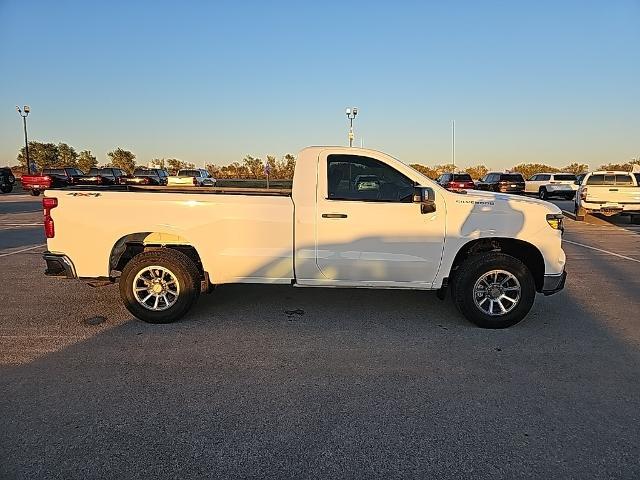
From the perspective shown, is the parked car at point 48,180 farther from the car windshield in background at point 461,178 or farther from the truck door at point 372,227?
the truck door at point 372,227

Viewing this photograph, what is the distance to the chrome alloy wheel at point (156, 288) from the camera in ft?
17.1

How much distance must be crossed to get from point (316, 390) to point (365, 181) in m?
2.46

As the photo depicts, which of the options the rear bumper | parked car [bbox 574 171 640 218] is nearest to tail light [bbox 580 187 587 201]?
parked car [bbox 574 171 640 218]

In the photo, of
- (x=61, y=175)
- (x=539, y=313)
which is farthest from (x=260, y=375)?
(x=61, y=175)

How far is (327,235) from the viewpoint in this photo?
515cm

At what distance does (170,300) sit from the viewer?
5273 mm

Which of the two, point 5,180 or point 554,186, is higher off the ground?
point 5,180

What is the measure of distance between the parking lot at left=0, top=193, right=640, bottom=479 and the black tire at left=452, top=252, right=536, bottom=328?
7.7 inches

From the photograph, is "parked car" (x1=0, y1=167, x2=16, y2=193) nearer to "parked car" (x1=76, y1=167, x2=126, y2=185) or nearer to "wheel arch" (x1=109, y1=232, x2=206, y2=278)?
"parked car" (x1=76, y1=167, x2=126, y2=185)

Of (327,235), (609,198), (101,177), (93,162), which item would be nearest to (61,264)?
(327,235)

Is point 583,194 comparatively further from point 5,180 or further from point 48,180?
point 5,180

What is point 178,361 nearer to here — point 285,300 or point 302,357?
point 302,357

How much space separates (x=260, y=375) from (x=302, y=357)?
0.51 meters

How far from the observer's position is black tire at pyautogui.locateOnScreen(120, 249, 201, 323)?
204 inches
